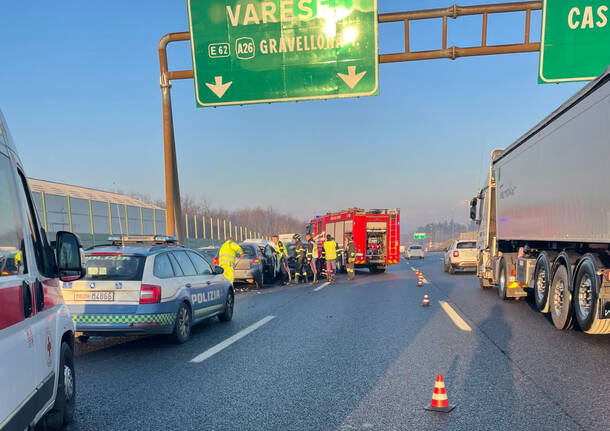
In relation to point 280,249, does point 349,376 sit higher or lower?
higher

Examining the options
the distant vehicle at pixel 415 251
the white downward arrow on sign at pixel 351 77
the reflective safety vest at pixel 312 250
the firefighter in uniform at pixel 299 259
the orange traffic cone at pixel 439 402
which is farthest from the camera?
the distant vehicle at pixel 415 251

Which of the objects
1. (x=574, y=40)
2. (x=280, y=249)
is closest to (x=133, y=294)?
(x=574, y=40)

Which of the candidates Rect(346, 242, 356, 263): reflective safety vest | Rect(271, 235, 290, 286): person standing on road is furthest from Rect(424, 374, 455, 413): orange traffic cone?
Rect(346, 242, 356, 263): reflective safety vest

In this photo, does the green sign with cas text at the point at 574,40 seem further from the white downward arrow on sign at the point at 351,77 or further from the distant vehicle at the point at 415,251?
the distant vehicle at the point at 415,251

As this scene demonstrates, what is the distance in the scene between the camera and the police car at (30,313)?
2.65m

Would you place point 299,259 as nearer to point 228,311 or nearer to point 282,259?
point 282,259

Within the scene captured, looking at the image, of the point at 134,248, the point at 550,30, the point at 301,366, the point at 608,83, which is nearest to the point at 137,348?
the point at 134,248

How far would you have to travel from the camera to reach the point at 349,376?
5.50 m

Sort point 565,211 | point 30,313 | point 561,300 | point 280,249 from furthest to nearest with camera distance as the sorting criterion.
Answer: point 280,249
point 561,300
point 565,211
point 30,313

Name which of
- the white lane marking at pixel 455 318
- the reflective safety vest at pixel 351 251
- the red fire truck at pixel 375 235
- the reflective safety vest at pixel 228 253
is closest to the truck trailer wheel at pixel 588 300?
the white lane marking at pixel 455 318

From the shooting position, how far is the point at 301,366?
5.95 meters

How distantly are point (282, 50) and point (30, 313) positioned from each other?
408 inches

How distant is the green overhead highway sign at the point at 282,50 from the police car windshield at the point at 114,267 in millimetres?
6471

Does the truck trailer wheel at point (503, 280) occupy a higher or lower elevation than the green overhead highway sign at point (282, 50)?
lower
